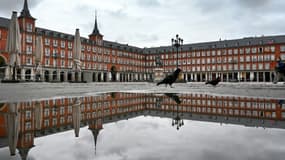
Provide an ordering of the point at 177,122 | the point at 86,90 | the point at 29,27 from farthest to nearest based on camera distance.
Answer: the point at 29,27
the point at 86,90
the point at 177,122

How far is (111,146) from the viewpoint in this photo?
3.64 m

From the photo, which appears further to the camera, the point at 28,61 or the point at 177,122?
the point at 28,61

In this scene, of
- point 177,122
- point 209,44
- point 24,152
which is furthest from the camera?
point 209,44

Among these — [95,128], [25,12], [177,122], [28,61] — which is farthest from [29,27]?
[177,122]

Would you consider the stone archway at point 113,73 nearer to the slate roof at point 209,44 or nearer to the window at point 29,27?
the slate roof at point 209,44

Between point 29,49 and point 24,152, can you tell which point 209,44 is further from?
point 24,152

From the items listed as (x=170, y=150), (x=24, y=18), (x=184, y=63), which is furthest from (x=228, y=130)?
(x=184, y=63)

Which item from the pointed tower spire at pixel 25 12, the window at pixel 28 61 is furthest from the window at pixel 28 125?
the pointed tower spire at pixel 25 12

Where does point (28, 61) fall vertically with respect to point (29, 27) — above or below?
below

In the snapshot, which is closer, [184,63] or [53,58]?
[53,58]

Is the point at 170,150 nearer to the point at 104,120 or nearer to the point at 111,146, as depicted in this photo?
the point at 111,146

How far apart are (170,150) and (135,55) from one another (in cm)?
8792

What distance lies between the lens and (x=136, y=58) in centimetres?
9125

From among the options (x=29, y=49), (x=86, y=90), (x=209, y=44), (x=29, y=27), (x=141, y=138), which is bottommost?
(x=141, y=138)
